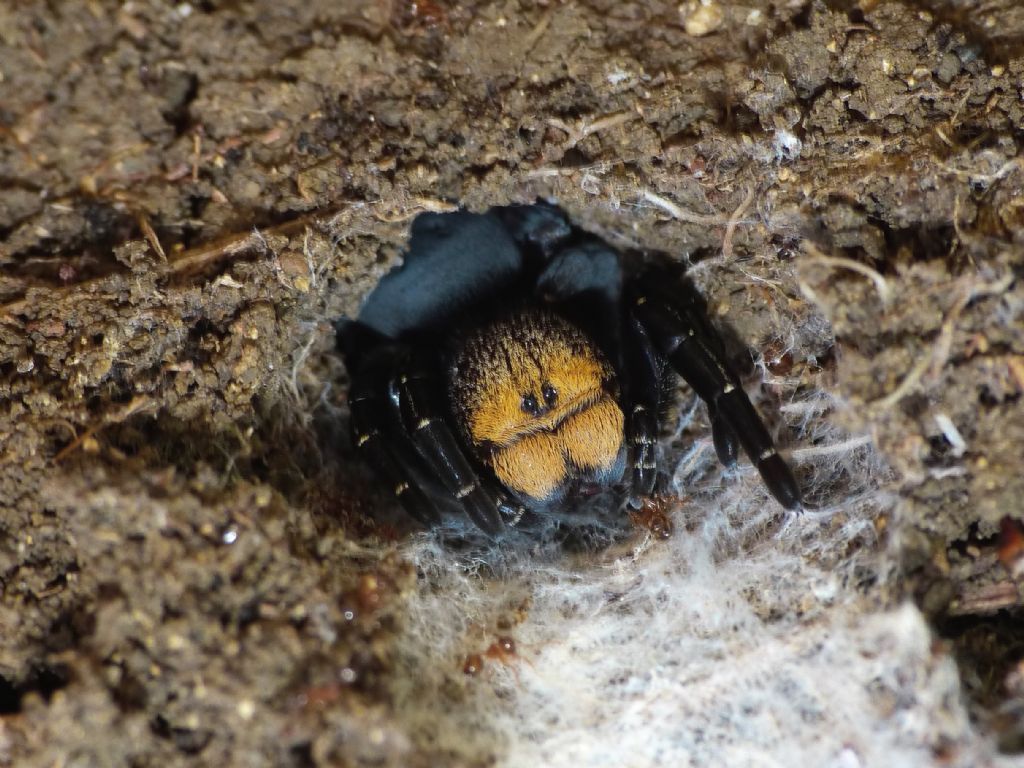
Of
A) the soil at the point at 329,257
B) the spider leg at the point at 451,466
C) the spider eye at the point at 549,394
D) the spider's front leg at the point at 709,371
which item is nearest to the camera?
the soil at the point at 329,257

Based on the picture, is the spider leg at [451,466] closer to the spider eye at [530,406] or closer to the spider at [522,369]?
the spider at [522,369]

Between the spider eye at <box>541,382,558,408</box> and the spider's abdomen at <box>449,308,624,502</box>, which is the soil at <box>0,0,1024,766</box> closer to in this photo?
the spider's abdomen at <box>449,308,624,502</box>

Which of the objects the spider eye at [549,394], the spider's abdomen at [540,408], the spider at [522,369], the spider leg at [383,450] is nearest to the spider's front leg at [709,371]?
the spider at [522,369]

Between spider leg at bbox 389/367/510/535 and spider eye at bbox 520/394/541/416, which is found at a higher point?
spider eye at bbox 520/394/541/416

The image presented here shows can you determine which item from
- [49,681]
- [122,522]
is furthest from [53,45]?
[49,681]

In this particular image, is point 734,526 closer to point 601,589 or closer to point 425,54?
point 601,589

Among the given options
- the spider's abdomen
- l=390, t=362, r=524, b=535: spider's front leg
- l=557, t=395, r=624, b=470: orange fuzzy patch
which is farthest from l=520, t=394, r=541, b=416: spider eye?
l=390, t=362, r=524, b=535: spider's front leg
